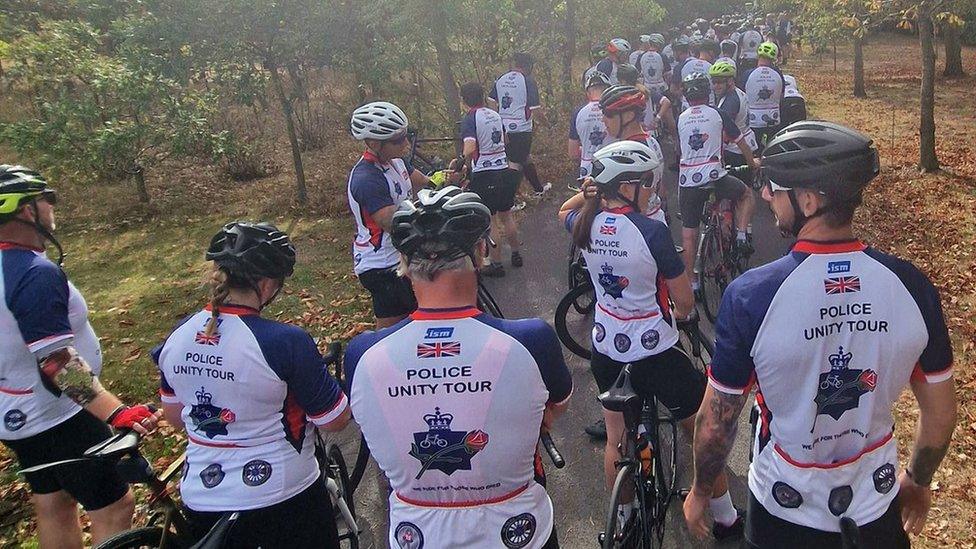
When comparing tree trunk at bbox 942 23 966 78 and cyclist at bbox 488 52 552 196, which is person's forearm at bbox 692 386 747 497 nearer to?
cyclist at bbox 488 52 552 196

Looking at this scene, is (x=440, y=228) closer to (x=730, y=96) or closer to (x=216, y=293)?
(x=216, y=293)

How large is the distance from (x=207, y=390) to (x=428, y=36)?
33.3 feet

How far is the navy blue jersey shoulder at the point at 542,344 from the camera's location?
2330mm

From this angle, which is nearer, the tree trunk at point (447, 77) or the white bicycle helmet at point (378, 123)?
the white bicycle helmet at point (378, 123)

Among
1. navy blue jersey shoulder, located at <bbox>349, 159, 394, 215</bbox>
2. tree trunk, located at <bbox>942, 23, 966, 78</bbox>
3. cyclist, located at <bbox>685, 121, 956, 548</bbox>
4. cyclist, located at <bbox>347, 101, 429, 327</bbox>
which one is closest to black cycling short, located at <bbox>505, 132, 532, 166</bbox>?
cyclist, located at <bbox>347, 101, 429, 327</bbox>

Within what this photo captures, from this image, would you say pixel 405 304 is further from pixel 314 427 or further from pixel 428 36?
pixel 428 36

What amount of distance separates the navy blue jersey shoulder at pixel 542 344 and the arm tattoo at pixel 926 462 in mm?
1379

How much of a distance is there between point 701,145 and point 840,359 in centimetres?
491

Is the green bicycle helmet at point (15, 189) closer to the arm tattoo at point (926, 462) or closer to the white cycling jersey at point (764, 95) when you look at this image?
the arm tattoo at point (926, 462)

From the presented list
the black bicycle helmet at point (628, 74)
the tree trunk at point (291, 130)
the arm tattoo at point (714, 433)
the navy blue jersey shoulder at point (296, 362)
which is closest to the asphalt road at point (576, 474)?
the arm tattoo at point (714, 433)

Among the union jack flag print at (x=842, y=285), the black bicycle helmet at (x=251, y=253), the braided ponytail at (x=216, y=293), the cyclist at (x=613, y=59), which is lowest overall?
the union jack flag print at (x=842, y=285)

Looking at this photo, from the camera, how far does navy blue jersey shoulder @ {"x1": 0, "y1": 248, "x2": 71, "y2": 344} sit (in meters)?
3.17

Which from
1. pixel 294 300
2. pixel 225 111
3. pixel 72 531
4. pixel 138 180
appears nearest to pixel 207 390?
pixel 72 531

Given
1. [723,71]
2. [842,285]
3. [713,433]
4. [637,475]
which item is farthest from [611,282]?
[723,71]
